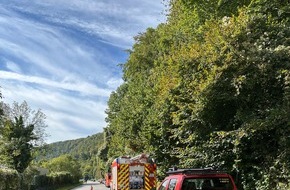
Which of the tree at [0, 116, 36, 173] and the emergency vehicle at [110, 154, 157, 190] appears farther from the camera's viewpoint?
the tree at [0, 116, 36, 173]

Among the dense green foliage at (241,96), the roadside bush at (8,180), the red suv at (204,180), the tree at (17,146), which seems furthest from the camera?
the tree at (17,146)

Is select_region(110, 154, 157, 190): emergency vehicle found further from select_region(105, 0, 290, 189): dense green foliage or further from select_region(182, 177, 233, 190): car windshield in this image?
select_region(182, 177, 233, 190): car windshield

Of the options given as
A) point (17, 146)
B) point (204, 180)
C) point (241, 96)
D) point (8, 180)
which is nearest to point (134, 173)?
point (8, 180)

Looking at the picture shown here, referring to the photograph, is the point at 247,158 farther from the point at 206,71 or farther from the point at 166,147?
the point at 166,147

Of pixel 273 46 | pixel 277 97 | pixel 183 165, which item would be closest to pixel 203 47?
A: pixel 273 46

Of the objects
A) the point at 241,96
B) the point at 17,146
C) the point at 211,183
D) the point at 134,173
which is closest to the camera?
the point at 211,183

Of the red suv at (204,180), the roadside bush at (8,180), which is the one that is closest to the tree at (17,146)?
the roadside bush at (8,180)

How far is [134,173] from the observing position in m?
22.9

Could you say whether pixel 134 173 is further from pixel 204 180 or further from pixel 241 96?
pixel 204 180

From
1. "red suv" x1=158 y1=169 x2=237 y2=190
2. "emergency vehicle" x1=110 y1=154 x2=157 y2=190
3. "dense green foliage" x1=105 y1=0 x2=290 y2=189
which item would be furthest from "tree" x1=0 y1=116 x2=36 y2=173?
"red suv" x1=158 y1=169 x2=237 y2=190

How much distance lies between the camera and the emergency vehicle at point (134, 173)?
2278 centimetres

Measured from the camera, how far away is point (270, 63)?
611 inches

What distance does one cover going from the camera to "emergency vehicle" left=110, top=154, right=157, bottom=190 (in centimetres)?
2278

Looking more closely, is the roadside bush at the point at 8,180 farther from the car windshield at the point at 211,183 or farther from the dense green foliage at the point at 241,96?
the car windshield at the point at 211,183
